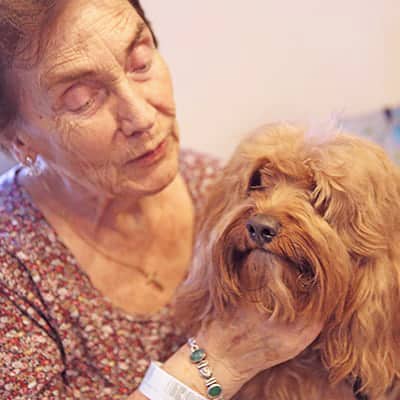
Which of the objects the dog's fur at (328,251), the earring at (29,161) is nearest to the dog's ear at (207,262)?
the dog's fur at (328,251)

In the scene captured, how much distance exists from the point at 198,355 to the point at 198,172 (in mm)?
594

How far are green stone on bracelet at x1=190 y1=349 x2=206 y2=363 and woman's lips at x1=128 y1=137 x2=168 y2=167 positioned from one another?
1.33 ft

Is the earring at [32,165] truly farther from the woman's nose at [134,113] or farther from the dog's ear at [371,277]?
the dog's ear at [371,277]

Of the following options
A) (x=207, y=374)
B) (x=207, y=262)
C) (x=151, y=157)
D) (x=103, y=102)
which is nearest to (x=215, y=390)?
(x=207, y=374)

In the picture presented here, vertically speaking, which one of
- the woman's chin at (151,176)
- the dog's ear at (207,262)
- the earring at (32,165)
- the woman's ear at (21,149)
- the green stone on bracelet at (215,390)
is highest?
the woman's ear at (21,149)

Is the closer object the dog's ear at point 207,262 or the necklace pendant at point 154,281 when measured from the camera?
the dog's ear at point 207,262

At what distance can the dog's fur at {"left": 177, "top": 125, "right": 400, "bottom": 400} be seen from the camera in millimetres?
1144

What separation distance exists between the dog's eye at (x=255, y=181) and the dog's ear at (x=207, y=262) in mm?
15

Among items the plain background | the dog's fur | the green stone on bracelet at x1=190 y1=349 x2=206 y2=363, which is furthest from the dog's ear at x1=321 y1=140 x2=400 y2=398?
the plain background

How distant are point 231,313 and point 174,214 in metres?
0.43

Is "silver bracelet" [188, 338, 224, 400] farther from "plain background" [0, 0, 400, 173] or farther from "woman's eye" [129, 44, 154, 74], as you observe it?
"plain background" [0, 0, 400, 173]

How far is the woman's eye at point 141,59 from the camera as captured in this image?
1.33 metres

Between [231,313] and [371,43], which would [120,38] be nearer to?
[231,313]

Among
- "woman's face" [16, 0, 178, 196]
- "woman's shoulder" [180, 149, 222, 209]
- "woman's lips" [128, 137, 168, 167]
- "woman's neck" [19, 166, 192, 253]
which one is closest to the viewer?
"woman's face" [16, 0, 178, 196]
